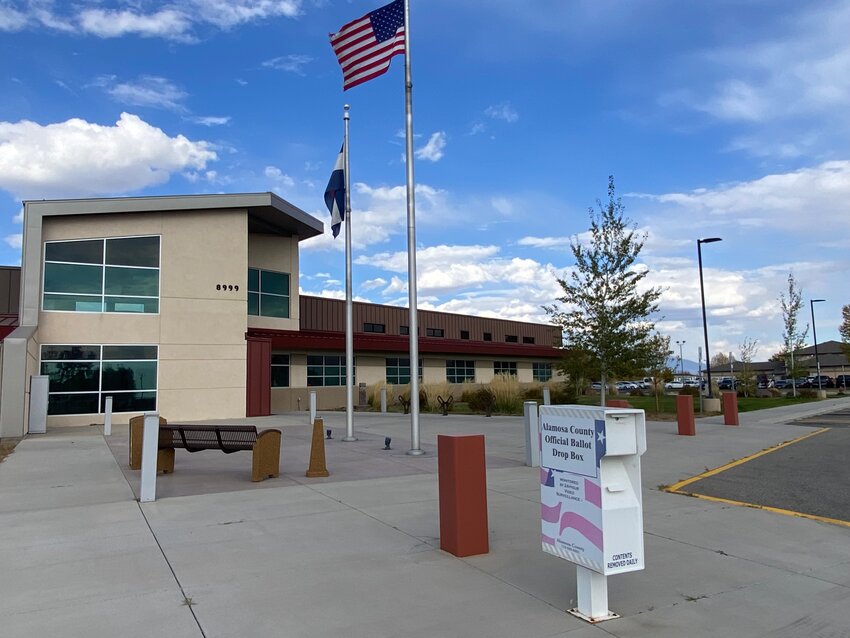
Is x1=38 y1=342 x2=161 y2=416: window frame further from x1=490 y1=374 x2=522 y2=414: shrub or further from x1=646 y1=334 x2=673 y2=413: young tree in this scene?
x1=646 y1=334 x2=673 y2=413: young tree

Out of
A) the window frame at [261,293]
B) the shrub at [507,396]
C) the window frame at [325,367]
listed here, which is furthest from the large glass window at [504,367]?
the window frame at [261,293]

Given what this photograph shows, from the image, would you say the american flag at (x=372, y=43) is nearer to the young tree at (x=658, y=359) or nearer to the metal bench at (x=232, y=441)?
the metal bench at (x=232, y=441)

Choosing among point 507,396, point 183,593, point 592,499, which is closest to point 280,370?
point 507,396

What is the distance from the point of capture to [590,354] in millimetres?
21484

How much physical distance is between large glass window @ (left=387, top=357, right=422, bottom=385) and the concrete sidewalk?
2718 centimetres

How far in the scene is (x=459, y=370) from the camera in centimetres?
4216

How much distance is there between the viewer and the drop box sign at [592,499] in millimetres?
4113

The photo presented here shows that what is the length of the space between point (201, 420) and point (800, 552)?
72.0ft

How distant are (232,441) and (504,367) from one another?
3721 cm

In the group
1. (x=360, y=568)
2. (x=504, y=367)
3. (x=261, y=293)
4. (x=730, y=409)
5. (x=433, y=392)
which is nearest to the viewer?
(x=360, y=568)

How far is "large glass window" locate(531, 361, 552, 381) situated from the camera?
4969 centimetres

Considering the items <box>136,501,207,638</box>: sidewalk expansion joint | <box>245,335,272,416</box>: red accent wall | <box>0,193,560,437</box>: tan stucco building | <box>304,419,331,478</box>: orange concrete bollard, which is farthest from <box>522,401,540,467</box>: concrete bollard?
<box>245,335,272,416</box>: red accent wall

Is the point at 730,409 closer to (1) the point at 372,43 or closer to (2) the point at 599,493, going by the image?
(1) the point at 372,43

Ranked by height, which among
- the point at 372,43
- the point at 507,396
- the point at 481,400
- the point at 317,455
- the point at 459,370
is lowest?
the point at 317,455
